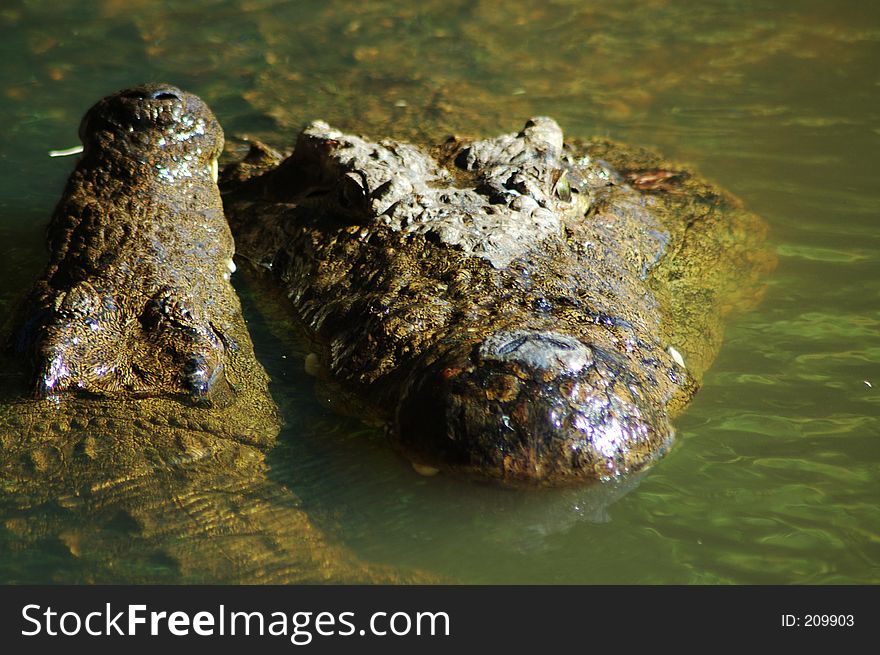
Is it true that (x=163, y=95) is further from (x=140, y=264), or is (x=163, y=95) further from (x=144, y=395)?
(x=144, y=395)

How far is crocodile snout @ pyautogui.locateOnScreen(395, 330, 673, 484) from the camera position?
3.65 m

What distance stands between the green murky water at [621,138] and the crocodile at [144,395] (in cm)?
14

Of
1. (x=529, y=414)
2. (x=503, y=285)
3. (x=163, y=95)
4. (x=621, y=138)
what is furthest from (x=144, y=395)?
(x=621, y=138)

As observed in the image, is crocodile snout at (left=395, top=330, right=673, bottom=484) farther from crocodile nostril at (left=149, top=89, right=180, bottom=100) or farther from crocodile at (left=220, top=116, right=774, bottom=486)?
crocodile nostril at (left=149, top=89, right=180, bottom=100)

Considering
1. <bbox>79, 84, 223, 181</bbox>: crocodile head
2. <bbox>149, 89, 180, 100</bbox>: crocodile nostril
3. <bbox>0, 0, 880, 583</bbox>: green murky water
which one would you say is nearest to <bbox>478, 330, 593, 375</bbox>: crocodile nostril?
<bbox>0, 0, 880, 583</bbox>: green murky water

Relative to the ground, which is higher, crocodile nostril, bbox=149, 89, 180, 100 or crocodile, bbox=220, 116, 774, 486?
crocodile nostril, bbox=149, 89, 180, 100

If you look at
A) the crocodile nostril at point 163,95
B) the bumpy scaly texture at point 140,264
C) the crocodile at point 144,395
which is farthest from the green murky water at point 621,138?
the crocodile nostril at point 163,95

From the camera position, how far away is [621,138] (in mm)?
7980

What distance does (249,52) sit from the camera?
9055 millimetres

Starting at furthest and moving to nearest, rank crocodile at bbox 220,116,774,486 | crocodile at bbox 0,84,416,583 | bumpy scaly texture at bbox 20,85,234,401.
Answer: bumpy scaly texture at bbox 20,85,234,401
crocodile at bbox 220,116,774,486
crocodile at bbox 0,84,416,583

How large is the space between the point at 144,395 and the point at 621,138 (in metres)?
4.75

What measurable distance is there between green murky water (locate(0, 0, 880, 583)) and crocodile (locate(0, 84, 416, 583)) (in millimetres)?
144

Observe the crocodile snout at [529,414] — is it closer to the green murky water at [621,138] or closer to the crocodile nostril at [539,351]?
the crocodile nostril at [539,351]

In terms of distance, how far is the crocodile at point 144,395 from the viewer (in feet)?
11.7
